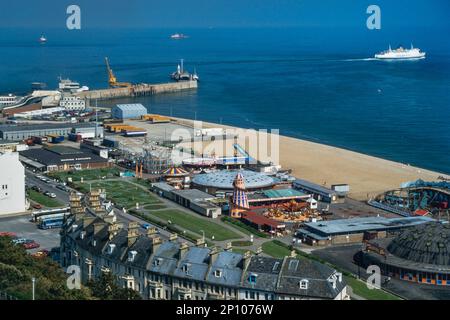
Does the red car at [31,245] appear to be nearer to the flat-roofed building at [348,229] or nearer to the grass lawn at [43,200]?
the grass lawn at [43,200]

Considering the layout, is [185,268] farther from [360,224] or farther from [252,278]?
[360,224]

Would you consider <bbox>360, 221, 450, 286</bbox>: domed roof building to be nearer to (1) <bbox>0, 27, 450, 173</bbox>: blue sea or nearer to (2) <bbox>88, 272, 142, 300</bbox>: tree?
(2) <bbox>88, 272, 142, 300</bbox>: tree

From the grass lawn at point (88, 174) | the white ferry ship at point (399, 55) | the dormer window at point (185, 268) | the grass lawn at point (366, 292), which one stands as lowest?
the grass lawn at point (366, 292)

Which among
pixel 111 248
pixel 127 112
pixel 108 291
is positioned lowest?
pixel 111 248

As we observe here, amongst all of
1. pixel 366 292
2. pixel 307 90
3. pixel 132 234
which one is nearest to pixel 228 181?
pixel 366 292

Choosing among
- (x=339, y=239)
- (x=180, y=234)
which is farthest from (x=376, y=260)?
(x=180, y=234)

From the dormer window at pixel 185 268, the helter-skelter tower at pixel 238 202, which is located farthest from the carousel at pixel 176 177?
the dormer window at pixel 185 268

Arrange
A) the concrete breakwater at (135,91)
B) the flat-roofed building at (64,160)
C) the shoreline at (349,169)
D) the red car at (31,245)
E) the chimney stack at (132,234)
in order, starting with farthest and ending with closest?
the concrete breakwater at (135,91), the flat-roofed building at (64,160), the shoreline at (349,169), the red car at (31,245), the chimney stack at (132,234)
